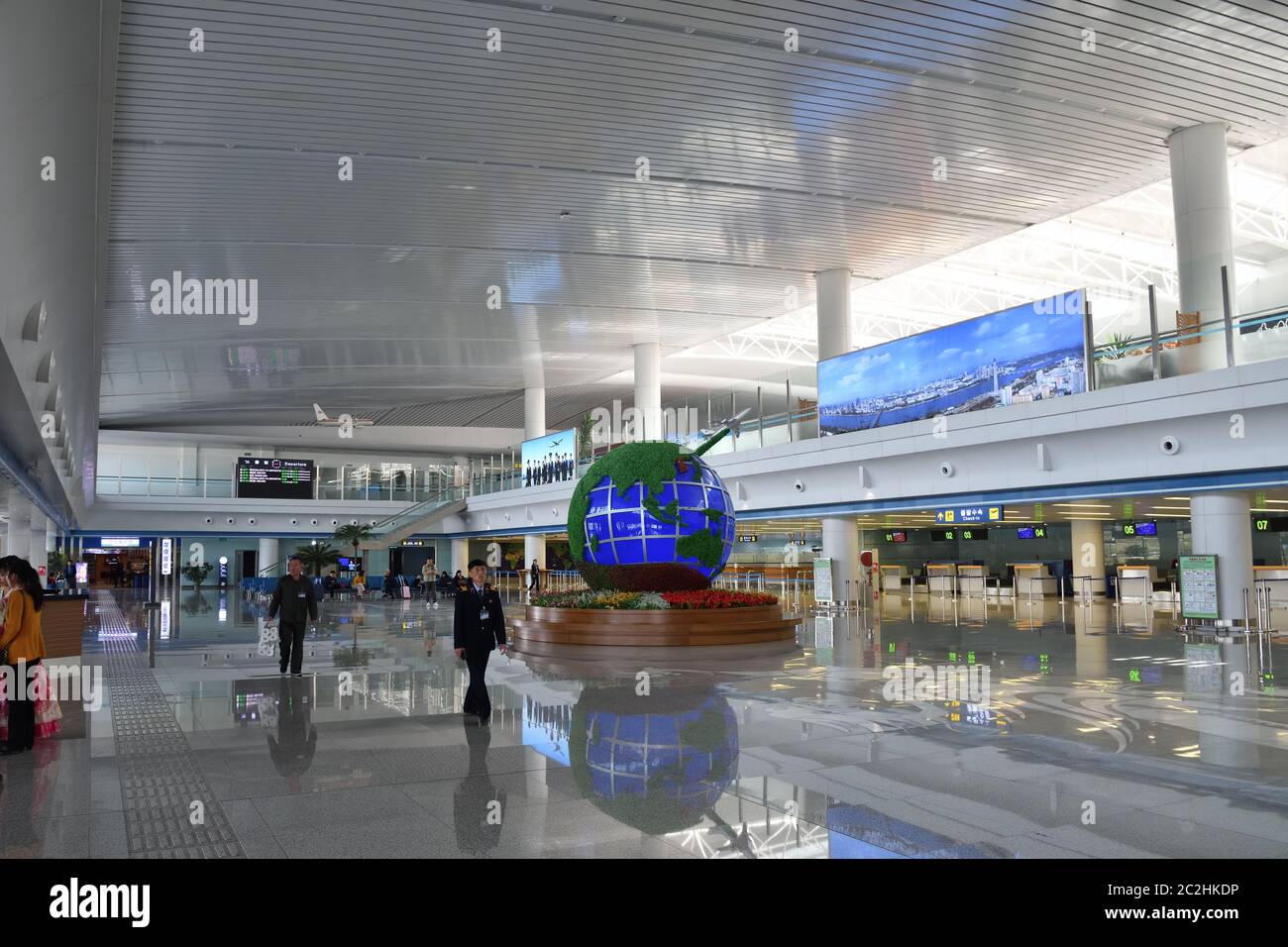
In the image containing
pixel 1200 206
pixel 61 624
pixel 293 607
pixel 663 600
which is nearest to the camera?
pixel 61 624

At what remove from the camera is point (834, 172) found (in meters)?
17.5

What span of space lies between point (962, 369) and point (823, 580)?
663 cm

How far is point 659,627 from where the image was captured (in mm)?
13242

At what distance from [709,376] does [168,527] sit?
2406 centimetres

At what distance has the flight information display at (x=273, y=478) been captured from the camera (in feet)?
138

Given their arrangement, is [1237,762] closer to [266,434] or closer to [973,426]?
[973,426]

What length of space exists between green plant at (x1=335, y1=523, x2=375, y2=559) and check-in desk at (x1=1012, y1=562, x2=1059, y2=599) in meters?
25.3

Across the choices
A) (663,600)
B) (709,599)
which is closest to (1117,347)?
(709,599)

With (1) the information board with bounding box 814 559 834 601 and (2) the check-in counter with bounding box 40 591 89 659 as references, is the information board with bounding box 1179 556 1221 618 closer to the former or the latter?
(1) the information board with bounding box 814 559 834 601

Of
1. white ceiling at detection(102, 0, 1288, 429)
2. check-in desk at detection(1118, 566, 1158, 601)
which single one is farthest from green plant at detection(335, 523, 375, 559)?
check-in desk at detection(1118, 566, 1158, 601)

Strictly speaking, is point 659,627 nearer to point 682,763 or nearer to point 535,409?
point 682,763

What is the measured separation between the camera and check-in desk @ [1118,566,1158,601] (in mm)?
22564

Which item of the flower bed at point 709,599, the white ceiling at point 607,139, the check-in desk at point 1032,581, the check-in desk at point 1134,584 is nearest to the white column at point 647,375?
the white ceiling at point 607,139
